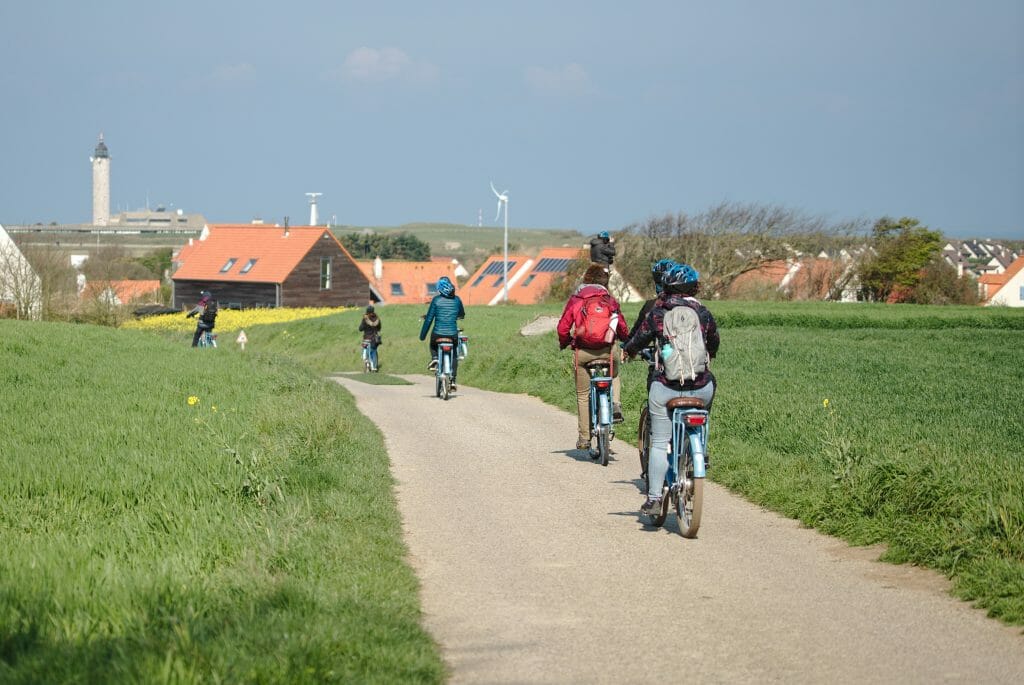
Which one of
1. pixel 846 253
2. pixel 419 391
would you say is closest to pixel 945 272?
pixel 846 253

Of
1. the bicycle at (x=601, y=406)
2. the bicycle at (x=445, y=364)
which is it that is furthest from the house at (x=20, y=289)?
the bicycle at (x=601, y=406)

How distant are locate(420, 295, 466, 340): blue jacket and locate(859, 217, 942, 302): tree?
52856mm

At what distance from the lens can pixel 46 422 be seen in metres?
14.2

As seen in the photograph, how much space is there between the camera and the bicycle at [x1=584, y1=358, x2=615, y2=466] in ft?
41.3

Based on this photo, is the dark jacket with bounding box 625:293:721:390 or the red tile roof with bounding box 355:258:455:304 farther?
the red tile roof with bounding box 355:258:455:304

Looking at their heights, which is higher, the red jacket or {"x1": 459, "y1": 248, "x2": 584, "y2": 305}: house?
the red jacket

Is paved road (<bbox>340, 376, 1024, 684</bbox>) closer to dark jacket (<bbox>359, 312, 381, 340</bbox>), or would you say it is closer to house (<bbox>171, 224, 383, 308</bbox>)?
dark jacket (<bbox>359, 312, 381, 340</bbox>)

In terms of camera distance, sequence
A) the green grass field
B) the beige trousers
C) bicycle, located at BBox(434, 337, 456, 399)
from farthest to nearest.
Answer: bicycle, located at BBox(434, 337, 456, 399), the beige trousers, the green grass field

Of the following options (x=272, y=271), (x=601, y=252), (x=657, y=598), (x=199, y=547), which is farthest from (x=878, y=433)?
(x=272, y=271)

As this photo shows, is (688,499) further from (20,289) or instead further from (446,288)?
(20,289)

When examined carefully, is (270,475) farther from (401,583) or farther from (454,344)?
(454,344)

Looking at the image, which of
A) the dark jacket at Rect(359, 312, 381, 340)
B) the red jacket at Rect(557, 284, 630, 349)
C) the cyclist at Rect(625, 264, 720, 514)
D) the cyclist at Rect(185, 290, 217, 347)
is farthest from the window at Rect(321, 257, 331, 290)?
the cyclist at Rect(625, 264, 720, 514)

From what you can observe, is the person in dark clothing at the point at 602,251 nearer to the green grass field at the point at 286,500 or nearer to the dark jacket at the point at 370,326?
the green grass field at the point at 286,500

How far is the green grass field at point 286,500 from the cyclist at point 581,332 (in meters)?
1.42
